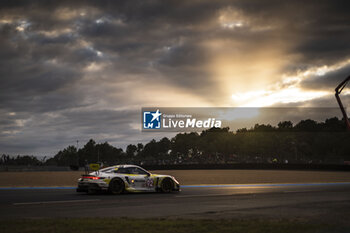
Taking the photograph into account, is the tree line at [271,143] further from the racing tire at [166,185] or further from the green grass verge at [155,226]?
the green grass verge at [155,226]

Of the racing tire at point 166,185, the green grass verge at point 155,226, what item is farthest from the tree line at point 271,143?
the green grass verge at point 155,226

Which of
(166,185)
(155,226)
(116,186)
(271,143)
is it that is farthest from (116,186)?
(271,143)

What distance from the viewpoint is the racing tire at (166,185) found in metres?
17.1

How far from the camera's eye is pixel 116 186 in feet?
52.6

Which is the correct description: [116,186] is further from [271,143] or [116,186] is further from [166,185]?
[271,143]

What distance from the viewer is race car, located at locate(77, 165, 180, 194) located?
1562 cm

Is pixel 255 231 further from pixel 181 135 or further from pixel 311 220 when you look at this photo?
pixel 181 135

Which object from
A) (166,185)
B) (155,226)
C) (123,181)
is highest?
(123,181)

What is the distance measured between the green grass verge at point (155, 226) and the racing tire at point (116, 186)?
7.51 m

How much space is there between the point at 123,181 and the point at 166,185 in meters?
1.99

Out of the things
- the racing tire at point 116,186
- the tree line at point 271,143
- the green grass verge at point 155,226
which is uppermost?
the tree line at point 271,143

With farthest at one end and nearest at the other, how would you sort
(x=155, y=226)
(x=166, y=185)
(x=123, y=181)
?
(x=166, y=185)
(x=123, y=181)
(x=155, y=226)

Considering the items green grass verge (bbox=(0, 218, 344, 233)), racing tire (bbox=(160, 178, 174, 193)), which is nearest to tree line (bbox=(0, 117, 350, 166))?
racing tire (bbox=(160, 178, 174, 193))

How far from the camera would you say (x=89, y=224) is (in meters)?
7.70
